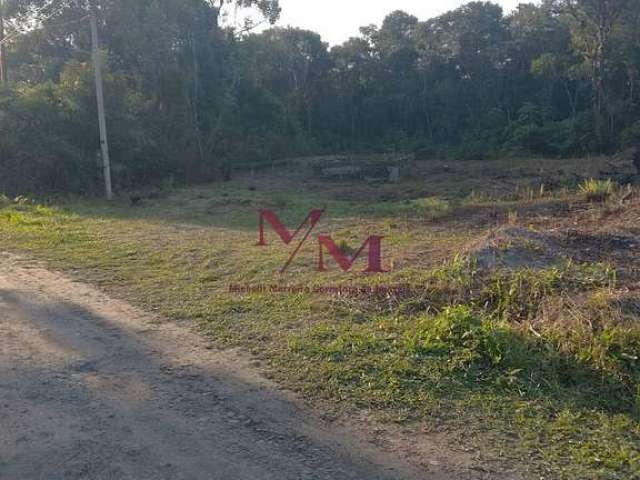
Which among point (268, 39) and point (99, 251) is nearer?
point (99, 251)

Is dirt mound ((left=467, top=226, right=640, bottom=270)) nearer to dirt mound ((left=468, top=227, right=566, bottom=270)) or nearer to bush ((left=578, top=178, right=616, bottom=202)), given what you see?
dirt mound ((left=468, top=227, right=566, bottom=270))

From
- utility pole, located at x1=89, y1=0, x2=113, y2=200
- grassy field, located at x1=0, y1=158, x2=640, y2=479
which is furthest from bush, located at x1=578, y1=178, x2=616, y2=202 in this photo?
utility pole, located at x1=89, y1=0, x2=113, y2=200

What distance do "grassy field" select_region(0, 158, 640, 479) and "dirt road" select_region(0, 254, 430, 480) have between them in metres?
0.36

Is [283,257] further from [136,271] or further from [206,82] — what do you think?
[206,82]

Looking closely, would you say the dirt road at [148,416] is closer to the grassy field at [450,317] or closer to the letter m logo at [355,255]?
the grassy field at [450,317]

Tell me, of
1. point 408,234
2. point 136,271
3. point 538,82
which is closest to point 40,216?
point 136,271

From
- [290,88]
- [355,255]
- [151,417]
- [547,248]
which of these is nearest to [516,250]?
[547,248]

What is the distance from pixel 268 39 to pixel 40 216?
28932mm

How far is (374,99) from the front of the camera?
41281mm

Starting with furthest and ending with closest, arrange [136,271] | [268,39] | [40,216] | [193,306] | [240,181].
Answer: [268,39]
[240,181]
[40,216]
[136,271]
[193,306]

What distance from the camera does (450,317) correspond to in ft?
16.0

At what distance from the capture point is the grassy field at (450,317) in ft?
12.0

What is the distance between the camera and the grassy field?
3.66 m

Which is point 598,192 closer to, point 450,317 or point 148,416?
point 450,317
